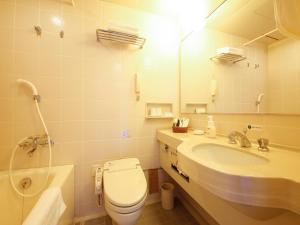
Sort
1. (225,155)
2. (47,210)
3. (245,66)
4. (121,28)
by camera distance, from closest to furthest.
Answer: (47,210) < (225,155) < (245,66) < (121,28)

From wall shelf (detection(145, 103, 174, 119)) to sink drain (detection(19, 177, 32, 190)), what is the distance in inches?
44.2

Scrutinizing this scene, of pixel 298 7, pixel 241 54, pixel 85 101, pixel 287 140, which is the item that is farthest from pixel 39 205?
pixel 241 54

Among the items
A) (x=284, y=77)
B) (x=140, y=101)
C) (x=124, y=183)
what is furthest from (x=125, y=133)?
(x=284, y=77)

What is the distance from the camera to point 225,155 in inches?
35.3

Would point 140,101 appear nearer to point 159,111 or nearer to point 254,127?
point 159,111

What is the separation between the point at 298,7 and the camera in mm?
580

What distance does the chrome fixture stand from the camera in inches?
46.3

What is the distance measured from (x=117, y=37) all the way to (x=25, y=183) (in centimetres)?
144

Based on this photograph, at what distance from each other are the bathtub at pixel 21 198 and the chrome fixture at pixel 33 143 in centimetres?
17

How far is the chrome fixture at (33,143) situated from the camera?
117 centimetres

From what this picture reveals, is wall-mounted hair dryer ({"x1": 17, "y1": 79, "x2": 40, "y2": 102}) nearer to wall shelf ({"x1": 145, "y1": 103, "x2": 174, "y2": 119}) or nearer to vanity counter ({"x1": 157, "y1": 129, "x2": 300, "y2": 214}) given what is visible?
wall shelf ({"x1": 145, "y1": 103, "x2": 174, "y2": 119})

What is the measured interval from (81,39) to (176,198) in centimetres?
196

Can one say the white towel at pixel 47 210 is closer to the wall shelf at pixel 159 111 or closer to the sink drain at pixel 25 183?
the sink drain at pixel 25 183

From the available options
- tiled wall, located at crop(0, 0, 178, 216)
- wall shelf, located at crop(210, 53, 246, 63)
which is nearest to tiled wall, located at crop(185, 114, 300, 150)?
wall shelf, located at crop(210, 53, 246, 63)
